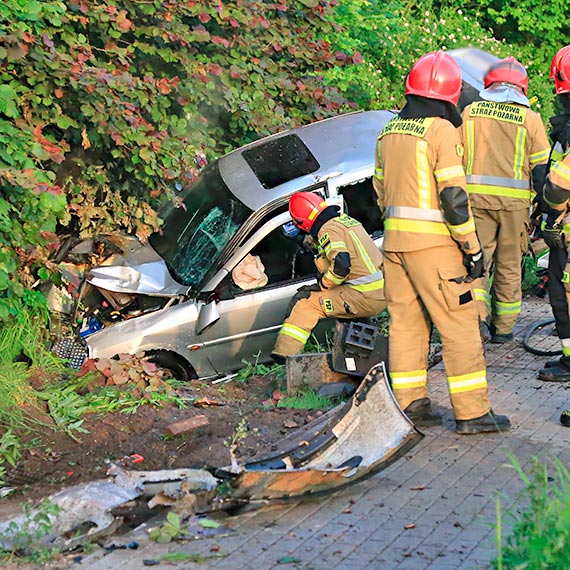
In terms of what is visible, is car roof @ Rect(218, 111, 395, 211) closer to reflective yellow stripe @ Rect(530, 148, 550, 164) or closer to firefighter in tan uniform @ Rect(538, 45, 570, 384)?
reflective yellow stripe @ Rect(530, 148, 550, 164)

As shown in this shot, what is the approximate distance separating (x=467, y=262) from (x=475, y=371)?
2.11ft

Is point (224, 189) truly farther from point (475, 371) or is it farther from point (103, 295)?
point (475, 371)

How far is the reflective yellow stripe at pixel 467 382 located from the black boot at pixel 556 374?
1354 mm

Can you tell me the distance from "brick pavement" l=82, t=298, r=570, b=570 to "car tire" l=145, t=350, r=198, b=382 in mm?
2388

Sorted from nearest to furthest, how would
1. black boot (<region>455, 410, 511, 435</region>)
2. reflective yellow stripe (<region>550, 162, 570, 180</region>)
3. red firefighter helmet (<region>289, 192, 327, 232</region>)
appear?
black boot (<region>455, 410, 511, 435</region>), reflective yellow stripe (<region>550, 162, 570, 180</region>), red firefighter helmet (<region>289, 192, 327, 232</region>)

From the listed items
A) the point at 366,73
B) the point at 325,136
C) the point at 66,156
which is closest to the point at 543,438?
the point at 325,136

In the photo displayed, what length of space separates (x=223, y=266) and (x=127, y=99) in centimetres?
144

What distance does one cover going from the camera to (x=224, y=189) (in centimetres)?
831

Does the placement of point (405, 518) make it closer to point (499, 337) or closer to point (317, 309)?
point (317, 309)

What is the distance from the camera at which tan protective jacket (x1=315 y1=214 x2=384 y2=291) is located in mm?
7629

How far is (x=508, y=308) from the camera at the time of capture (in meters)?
8.42

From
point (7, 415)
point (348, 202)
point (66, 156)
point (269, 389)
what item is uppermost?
point (66, 156)

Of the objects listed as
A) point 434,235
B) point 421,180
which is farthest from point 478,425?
point 421,180

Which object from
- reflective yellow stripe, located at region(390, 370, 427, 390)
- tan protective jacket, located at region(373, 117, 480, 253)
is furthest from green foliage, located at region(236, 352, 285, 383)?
tan protective jacket, located at region(373, 117, 480, 253)
